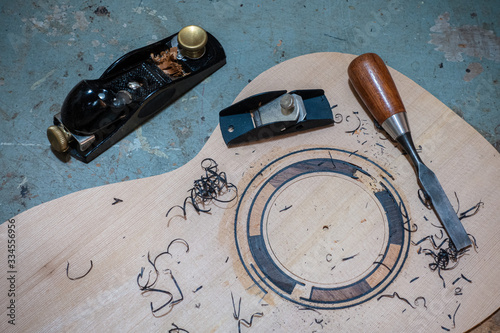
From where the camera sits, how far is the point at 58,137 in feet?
6.19

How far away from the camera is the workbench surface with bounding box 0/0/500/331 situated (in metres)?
2.08

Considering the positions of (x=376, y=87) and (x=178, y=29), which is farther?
(x=178, y=29)

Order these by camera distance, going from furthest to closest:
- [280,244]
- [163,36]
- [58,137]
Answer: [163,36]
[58,137]
[280,244]

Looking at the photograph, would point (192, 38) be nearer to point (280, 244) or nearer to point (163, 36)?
point (163, 36)

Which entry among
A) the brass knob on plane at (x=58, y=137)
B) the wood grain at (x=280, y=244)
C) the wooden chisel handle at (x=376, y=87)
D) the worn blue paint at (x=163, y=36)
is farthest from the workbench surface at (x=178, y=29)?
the wooden chisel handle at (x=376, y=87)

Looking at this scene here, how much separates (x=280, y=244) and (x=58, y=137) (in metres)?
1.08

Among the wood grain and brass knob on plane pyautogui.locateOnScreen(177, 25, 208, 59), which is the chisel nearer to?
the wood grain

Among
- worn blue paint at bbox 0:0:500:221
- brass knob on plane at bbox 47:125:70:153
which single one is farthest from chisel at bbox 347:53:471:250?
brass knob on plane at bbox 47:125:70:153

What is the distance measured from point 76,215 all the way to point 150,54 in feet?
2.73

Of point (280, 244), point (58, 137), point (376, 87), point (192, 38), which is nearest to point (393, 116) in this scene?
point (376, 87)

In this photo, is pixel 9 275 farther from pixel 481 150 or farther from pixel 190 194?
pixel 481 150

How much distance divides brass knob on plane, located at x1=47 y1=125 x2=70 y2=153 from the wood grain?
28 cm

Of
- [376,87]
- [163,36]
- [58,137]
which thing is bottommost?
[58,137]

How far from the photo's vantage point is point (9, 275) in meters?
1.66
